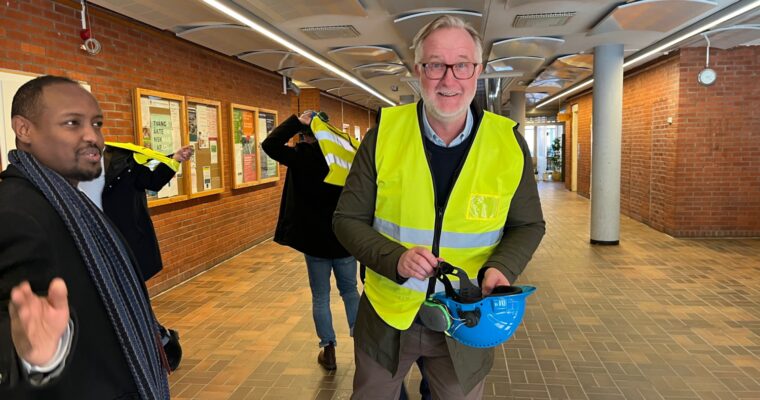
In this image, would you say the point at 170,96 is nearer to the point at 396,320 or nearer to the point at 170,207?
the point at 170,207

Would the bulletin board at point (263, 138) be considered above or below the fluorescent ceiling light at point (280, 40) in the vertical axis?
below

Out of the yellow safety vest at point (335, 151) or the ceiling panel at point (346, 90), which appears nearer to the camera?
the yellow safety vest at point (335, 151)

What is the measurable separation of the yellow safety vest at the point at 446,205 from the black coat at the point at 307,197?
1.60 metres

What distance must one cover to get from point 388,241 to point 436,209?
0.58ft

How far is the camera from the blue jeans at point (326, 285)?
340cm

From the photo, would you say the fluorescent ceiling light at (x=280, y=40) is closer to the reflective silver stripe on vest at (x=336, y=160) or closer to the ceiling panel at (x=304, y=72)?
the ceiling panel at (x=304, y=72)

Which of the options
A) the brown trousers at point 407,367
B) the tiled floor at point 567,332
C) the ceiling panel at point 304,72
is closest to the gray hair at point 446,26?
the brown trousers at point 407,367

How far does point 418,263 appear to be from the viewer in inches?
56.2

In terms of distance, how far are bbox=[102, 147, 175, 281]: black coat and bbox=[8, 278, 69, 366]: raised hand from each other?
1.55 metres

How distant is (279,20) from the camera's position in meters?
5.38

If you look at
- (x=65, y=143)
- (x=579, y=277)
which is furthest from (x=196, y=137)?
(x=65, y=143)

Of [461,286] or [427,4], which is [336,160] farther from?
[427,4]

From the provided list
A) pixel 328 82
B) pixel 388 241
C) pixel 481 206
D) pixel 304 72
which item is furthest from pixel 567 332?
pixel 328 82

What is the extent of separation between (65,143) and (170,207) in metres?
4.68
